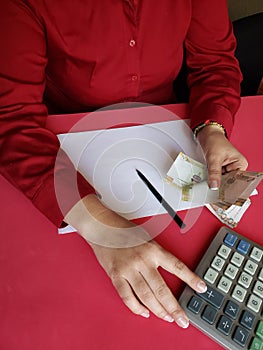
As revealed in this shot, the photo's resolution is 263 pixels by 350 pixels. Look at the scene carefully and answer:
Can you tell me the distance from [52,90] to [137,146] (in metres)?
0.28

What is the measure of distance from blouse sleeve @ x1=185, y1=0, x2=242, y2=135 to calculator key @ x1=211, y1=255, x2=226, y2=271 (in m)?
0.30

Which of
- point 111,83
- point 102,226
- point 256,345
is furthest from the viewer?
point 111,83

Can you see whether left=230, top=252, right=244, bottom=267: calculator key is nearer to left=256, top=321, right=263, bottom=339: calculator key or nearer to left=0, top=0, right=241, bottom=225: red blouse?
left=256, top=321, right=263, bottom=339: calculator key

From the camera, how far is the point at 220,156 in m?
0.66

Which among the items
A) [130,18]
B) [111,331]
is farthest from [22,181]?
[130,18]

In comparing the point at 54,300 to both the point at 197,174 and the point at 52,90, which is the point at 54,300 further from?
the point at 52,90

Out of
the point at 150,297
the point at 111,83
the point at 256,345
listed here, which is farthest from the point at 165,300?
the point at 111,83

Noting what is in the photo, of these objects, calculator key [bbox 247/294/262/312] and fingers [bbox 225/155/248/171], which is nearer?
calculator key [bbox 247/294/262/312]

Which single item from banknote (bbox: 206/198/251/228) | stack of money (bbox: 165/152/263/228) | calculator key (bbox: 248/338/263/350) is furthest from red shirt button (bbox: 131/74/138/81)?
calculator key (bbox: 248/338/263/350)

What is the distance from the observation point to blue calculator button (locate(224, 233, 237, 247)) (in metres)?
0.54

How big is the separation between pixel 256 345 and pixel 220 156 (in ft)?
1.06

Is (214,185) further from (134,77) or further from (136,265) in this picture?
(134,77)

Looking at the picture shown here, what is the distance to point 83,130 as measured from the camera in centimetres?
71

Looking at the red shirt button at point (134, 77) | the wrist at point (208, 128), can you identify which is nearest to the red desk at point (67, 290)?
the wrist at point (208, 128)
